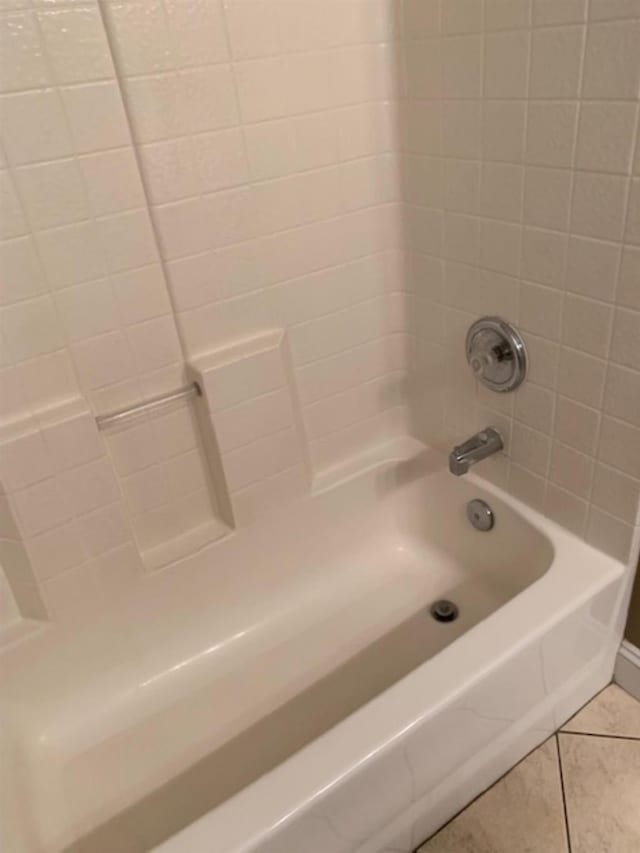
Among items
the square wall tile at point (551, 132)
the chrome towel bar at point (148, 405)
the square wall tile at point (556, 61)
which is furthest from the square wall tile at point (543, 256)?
the chrome towel bar at point (148, 405)

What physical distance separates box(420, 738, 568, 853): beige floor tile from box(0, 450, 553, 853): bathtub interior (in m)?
0.30

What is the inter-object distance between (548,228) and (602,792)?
1.16m

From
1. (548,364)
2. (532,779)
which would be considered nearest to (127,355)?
(548,364)

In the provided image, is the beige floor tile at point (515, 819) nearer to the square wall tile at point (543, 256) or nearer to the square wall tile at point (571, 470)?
the square wall tile at point (571, 470)

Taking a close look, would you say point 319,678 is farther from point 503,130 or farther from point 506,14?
point 506,14

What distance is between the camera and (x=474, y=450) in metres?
1.51

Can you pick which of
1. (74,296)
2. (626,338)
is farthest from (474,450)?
(74,296)

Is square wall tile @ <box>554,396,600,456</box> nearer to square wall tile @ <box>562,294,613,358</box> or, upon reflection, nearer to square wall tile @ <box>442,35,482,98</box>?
square wall tile @ <box>562,294,613,358</box>

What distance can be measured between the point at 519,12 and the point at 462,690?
117 cm

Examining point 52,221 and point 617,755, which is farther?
point 617,755

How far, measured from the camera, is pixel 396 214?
1577 mm

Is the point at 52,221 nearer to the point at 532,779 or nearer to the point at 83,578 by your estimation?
the point at 83,578

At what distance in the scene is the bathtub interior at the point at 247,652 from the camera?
4.56 ft

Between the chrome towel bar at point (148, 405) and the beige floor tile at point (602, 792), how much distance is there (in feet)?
3.70
